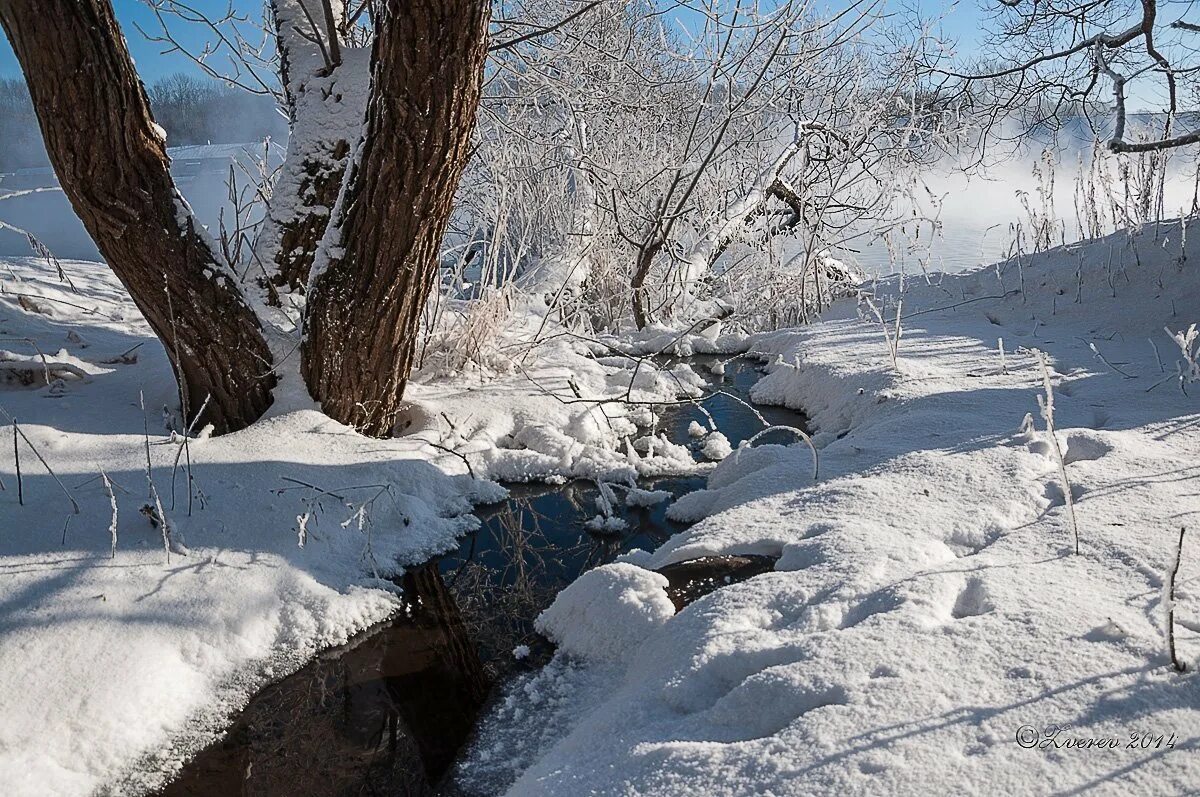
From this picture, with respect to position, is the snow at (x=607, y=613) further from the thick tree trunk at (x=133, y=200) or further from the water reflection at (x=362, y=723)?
the thick tree trunk at (x=133, y=200)

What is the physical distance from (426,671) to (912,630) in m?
1.29

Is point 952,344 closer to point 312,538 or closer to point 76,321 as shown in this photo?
point 312,538

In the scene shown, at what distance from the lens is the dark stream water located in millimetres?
1782

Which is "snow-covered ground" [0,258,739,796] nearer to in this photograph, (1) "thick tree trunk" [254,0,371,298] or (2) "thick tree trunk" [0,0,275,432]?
(2) "thick tree trunk" [0,0,275,432]

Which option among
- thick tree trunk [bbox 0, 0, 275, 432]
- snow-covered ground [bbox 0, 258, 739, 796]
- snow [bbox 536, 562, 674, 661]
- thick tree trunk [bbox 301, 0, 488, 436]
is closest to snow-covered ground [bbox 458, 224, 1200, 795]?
snow [bbox 536, 562, 674, 661]

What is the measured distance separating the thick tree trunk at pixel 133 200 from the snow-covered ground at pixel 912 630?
1.65 metres

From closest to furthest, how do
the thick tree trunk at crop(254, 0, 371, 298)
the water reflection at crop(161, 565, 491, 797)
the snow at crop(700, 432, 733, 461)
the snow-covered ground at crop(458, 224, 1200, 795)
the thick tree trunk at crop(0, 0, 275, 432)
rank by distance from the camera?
the snow-covered ground at crop(458, 224, 1200, 795) < the water reflection at crop(161, 565, 491, 797) < the thick tree trunk at crop(0, 0, 275, 432) < the thick tree trunk at crop(254, 0, 371, 298) < the snow at crop(700, 432, 733, 461)

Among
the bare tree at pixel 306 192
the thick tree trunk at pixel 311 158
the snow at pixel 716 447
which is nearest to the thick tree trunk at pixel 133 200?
the bare tree at pixel 306 192

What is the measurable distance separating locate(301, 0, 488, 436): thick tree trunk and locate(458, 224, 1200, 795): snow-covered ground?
1.33 m

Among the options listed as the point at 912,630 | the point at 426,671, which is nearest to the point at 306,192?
the point at 426,671

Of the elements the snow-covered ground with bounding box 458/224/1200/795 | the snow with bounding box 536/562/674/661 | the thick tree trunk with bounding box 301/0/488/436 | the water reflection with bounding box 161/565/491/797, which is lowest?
the water reflection with bounding box 161/565/491/797

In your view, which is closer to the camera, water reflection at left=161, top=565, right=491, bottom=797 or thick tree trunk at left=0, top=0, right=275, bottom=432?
water reflection at left=161, top=565, right=491, bottom=797

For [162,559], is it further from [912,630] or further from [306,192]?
[912,630]

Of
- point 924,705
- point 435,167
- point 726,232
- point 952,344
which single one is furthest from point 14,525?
point 726,232
